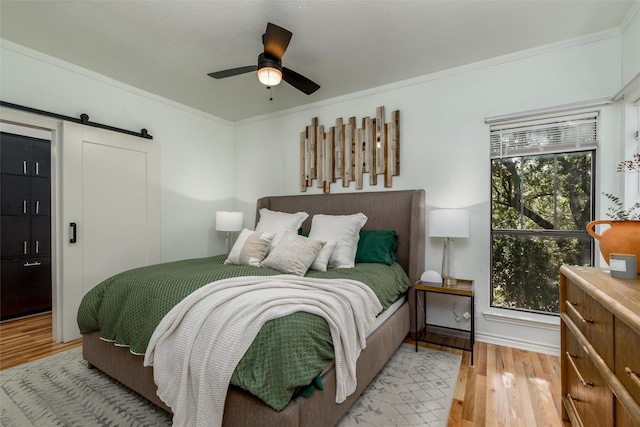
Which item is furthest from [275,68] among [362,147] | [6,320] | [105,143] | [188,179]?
[6,320]

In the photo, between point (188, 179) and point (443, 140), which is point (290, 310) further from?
point (188, 179)

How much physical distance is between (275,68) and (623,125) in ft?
8.72

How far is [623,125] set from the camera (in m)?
2.26

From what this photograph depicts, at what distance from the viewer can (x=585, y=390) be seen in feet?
4.29

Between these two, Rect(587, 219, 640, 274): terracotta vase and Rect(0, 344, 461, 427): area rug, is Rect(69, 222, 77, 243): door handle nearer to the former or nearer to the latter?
Rect(0, 344, 461, 427): area rug

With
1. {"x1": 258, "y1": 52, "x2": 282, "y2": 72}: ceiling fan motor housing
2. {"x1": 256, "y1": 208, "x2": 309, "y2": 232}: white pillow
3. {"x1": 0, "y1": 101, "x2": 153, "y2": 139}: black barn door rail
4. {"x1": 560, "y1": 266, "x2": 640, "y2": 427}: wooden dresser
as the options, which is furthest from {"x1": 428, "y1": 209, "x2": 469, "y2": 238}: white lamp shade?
{"x1": 0, "y1": 101, "x2": 153, "y2": 139}: black barn door rail

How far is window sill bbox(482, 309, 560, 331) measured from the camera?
253cm

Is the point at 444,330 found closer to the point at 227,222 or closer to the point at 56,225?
the point at 227,222

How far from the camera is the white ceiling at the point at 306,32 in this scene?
213 cm

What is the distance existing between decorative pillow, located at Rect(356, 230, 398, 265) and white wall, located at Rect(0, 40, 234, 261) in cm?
243

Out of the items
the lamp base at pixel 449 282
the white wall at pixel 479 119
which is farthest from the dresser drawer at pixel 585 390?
the white wall at pixel 479 119

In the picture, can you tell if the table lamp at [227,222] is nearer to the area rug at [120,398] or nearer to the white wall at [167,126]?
the white wall at [167,126]

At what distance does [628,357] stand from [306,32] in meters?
2.62

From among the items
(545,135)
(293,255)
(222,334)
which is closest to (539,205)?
(545,135)
